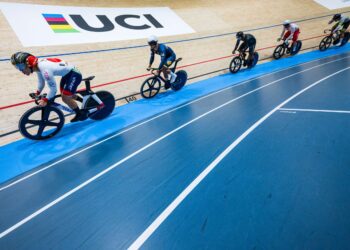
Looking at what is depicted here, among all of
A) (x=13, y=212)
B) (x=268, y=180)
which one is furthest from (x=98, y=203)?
(x=268, y=180)

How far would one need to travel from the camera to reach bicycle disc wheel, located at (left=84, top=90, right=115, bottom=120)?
5.13 metres

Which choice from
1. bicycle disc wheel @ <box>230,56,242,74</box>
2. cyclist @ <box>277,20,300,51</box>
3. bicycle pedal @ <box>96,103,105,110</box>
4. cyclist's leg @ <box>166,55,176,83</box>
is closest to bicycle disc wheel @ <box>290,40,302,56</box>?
cyclist @ <box>277,20,300,51</box>

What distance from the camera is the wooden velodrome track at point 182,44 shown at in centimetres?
651

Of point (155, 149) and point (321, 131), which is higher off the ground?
point (155, 149)

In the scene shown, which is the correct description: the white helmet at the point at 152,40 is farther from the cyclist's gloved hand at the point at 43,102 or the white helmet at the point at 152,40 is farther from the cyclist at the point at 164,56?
the cyclist's gloved hand at the point at 43,102

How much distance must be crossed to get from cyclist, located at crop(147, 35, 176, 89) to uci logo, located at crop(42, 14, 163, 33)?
5.70 meters

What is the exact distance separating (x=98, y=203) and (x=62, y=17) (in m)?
11.0

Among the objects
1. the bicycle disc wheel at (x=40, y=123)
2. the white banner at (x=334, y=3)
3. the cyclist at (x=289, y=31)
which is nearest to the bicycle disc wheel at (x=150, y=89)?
the bicycle disc wheel at (x=40, y=123)

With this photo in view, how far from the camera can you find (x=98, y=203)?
8.54ft

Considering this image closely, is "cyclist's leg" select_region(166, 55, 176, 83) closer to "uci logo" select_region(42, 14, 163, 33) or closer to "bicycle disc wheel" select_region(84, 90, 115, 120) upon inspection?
"bicycle disc wheel" select_region(84, 90, 115, 120)

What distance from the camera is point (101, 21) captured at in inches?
446

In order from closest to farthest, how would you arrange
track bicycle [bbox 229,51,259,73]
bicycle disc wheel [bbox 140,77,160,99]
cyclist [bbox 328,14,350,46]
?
bicycle disc wheel [bbox 140,77,160,99], track bicycle [bbox 229,51,259,73], cyclist [bbox 328,14,350,46]

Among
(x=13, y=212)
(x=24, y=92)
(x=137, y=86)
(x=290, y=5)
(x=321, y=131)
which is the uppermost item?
(x=290, y=5)

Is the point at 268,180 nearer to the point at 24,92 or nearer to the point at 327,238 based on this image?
the point at 327,238
